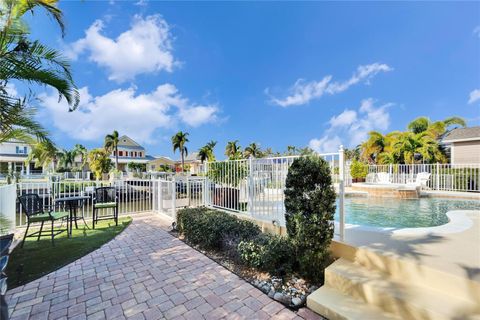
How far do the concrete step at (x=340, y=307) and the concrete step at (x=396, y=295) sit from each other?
6 cm

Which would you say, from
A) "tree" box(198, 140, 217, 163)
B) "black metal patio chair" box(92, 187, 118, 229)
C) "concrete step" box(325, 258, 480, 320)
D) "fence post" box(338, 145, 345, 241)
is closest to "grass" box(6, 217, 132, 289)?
"black metal patio chair" box(92, 187, 118, 229)

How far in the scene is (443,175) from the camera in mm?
12547

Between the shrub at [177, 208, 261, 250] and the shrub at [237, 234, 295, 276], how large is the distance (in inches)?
16.4

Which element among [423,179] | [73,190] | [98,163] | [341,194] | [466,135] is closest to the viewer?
[341,194]

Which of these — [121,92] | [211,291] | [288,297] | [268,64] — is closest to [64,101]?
→ [211,291]

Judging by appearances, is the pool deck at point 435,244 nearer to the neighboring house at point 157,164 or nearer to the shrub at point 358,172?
the shrub at point 358,172

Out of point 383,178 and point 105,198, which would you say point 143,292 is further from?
point 383,178

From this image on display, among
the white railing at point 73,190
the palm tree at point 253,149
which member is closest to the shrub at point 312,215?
the white railing at point 73,190

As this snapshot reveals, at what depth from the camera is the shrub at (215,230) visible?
4152mm

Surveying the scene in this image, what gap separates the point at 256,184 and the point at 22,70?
4.45 meters

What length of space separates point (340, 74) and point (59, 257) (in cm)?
2000

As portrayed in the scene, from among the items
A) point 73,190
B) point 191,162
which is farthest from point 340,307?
point 191,162

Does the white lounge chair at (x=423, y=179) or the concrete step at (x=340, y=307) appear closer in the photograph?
the concrete step at (x=340, y=307)

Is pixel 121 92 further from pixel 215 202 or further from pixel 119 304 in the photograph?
pixel 119 304
